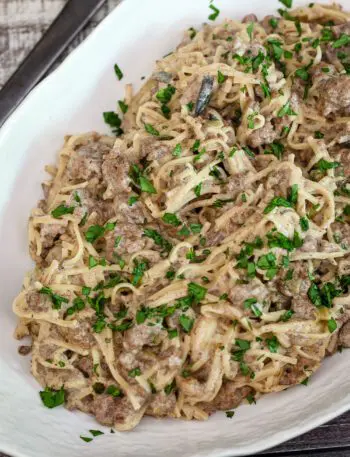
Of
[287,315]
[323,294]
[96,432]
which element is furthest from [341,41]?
[96,432]

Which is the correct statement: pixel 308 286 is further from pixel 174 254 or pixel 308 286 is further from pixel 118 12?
pixel 118 12

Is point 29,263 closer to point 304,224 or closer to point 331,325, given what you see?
point 304,224

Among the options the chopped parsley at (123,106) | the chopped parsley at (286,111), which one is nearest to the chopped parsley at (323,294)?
the chopped parsley at (286,111)

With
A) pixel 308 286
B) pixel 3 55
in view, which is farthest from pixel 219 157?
pixel 3 55

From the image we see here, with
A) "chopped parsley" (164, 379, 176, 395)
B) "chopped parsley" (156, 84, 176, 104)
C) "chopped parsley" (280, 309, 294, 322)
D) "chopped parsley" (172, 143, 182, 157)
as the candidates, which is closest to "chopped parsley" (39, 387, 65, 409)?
"chopped parsley" (164, 379, 176, 395)

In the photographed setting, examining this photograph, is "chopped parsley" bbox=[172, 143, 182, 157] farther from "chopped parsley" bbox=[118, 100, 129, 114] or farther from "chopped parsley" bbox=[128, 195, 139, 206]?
"chopped parsley" bbox=[118, 100, 129, 114]
